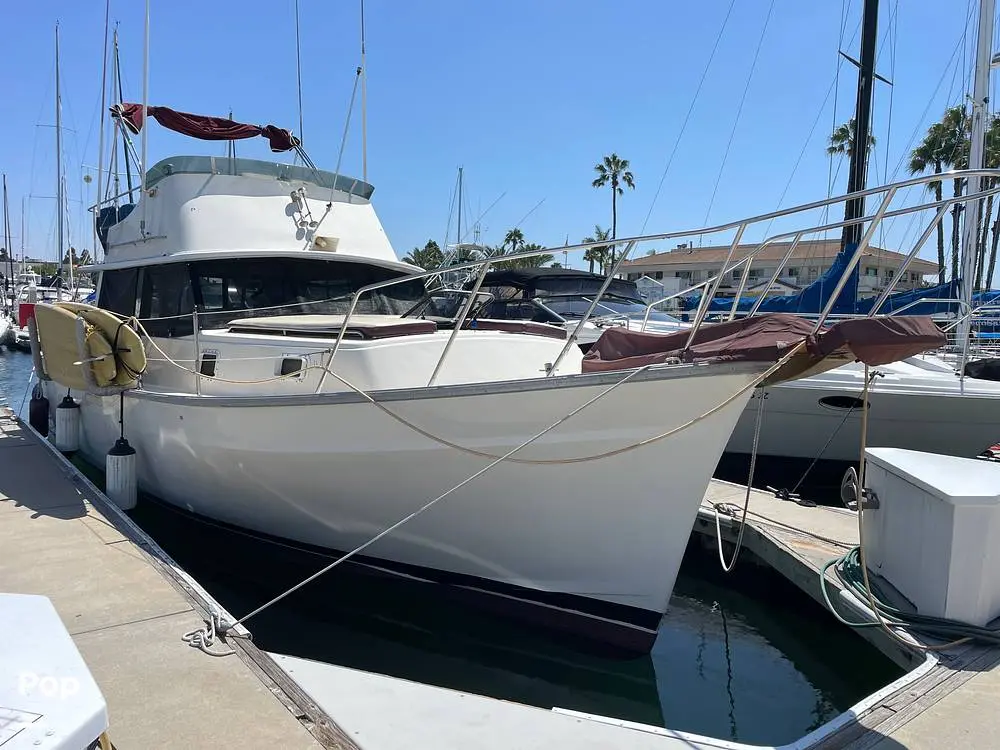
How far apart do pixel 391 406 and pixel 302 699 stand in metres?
1.92

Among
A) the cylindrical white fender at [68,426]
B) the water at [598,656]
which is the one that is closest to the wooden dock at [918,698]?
the water at [598,656]

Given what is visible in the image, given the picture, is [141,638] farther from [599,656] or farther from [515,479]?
[599,656]

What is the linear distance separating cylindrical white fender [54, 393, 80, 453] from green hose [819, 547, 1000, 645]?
807 centimetres

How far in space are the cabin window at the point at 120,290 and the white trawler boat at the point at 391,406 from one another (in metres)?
0.05

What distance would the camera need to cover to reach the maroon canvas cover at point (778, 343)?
337 centimetres

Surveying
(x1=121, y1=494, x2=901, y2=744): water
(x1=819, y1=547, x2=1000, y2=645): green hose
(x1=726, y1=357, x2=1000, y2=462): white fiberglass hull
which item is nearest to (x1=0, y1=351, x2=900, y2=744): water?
(x1=121, y1=494, x2=901, y2=744): water

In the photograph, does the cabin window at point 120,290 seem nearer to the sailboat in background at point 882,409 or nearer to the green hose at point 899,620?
the green hose at point 899,620

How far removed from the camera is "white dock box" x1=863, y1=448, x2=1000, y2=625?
399 cm

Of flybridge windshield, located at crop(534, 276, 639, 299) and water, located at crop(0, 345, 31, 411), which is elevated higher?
flybridge windshield, located at crop(534, 276, 639, 299)

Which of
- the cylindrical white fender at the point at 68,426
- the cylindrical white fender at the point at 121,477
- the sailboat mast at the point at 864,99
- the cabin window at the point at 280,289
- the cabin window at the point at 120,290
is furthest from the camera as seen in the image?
the sailboat mast at the point at 864,99

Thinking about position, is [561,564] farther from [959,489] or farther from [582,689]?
[959,489]

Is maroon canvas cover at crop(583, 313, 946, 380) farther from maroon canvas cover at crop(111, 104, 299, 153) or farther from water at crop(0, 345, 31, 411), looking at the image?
water at crop(0, 345, 31, 411)

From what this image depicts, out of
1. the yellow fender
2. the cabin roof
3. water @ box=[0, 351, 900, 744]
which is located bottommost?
water @ box=[0, 351, 900, 744]

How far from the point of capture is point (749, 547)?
641cm
